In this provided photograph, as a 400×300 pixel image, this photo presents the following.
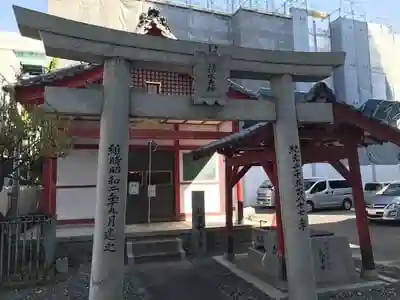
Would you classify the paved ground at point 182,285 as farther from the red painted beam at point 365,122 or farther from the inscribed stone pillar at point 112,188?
the red painted beam at point 365,122

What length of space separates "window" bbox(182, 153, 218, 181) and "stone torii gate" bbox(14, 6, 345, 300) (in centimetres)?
833

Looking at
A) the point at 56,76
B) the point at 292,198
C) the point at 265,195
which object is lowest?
the point at 292,198

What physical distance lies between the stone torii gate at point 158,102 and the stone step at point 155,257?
4.89 m

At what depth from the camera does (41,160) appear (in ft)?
26.3

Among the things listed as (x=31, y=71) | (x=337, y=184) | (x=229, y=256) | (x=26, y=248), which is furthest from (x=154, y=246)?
(x=337, y=184)

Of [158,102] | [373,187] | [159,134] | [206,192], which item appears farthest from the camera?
[373,187]

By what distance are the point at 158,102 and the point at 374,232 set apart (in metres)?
12.0

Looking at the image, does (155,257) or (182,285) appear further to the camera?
(155,257)

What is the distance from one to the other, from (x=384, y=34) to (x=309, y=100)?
25848 millimetres

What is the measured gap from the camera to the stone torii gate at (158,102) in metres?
4.20

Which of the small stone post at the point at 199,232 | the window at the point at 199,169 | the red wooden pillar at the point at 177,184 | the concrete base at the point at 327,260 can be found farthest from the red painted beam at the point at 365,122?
the red wooden pillar at the point at 177,184

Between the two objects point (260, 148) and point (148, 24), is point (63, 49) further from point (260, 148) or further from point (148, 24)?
point (148, 24)

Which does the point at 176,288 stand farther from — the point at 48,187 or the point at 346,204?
the point at 346,204

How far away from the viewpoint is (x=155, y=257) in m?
9.21
